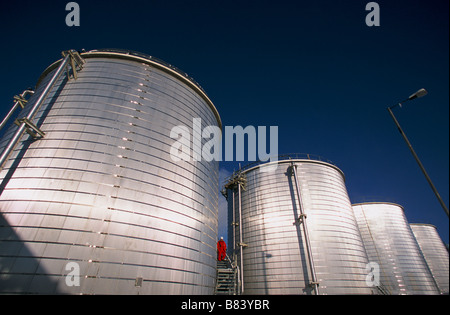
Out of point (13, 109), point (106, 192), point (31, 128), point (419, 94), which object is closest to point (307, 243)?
point (419, 94)

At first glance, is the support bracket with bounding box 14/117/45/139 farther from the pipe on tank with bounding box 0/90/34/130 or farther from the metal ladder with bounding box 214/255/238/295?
the metal ladder with bounding box 214/255/238/295

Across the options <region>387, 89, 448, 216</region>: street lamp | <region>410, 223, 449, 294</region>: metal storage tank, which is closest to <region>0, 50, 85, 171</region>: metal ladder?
<region>387, 89, 448, 216</region>: street lamp

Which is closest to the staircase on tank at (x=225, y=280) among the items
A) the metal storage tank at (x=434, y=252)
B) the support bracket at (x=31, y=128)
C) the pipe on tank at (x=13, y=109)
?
the support bracket at (x=31, y=128)

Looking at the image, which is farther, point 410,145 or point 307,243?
point 307,243

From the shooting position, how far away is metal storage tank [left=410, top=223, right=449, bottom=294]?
3218cm

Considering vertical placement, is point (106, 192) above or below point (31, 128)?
below

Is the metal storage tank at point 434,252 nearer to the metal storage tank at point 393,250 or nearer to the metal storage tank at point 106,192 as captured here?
the metal storage tank at point 393,250

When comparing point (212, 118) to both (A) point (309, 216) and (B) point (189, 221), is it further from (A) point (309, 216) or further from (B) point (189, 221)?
(A) point (309, 216)

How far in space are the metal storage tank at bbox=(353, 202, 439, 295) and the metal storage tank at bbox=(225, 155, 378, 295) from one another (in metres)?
9.98

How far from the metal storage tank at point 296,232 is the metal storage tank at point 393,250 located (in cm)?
998

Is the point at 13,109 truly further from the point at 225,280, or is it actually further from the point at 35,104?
the point at 225,280

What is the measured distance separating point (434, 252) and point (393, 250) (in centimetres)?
1872

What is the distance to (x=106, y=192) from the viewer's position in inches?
336
